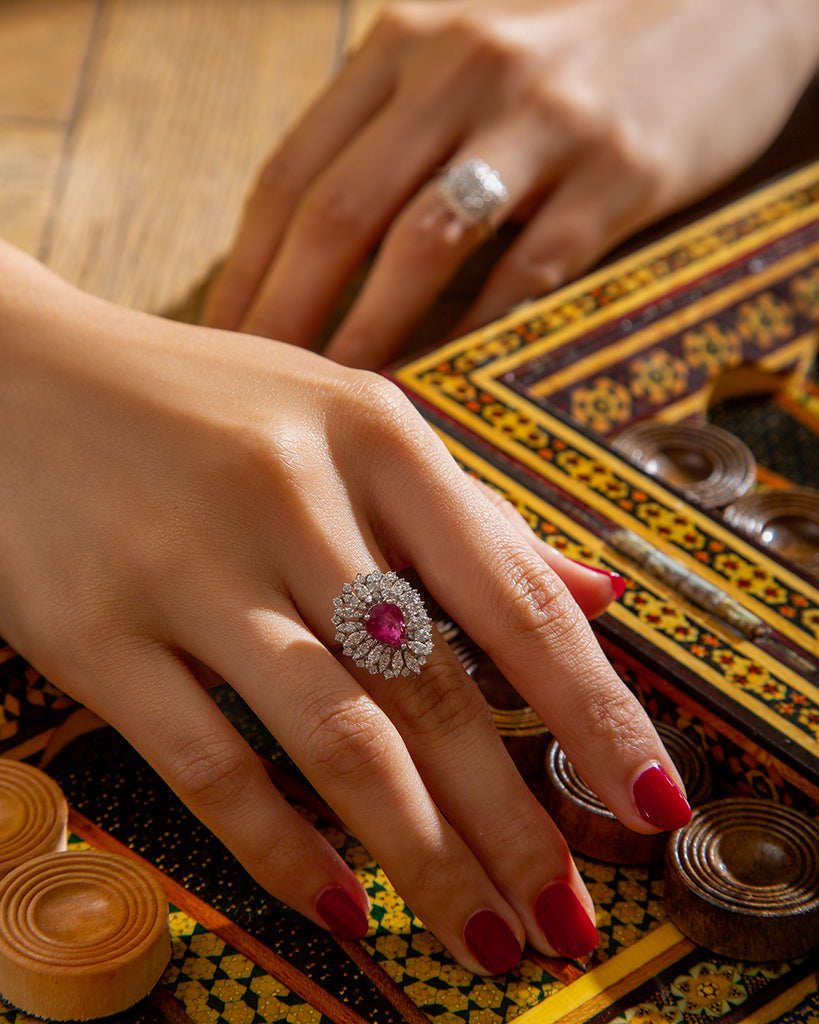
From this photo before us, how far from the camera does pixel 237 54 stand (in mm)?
1563

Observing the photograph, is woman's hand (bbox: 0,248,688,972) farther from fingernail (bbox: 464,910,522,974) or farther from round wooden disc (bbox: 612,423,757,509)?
round wooden disc (bbox: 612,423,757,509)

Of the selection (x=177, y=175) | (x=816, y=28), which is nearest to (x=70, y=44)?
(x=177, y=175)

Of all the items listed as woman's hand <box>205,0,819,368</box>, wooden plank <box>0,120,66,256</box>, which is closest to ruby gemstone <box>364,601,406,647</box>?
woman's hand <box>205,0,819,368</box>

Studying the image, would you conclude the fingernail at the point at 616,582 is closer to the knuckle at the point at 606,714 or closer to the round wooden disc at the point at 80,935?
the knuckle at the point at 606,714

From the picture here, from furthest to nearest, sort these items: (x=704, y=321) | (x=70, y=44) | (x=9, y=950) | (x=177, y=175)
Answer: (x=70, y=44)
(x=177, y=175)
(x=704, y=321)
(x=9, y=950)

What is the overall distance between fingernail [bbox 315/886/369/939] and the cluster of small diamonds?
0.11 metres

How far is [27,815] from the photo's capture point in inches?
22.6

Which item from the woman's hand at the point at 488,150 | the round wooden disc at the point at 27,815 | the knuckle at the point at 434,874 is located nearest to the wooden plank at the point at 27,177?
the woman's hand at the point at 488,150

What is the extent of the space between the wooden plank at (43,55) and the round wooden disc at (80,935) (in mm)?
1083

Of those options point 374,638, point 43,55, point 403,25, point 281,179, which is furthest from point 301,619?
point 43,55

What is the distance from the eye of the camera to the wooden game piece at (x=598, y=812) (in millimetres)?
609

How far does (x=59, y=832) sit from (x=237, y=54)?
1.24 meters

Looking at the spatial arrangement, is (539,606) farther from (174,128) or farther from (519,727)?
(174,128)

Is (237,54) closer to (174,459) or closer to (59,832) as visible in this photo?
(174,459)
